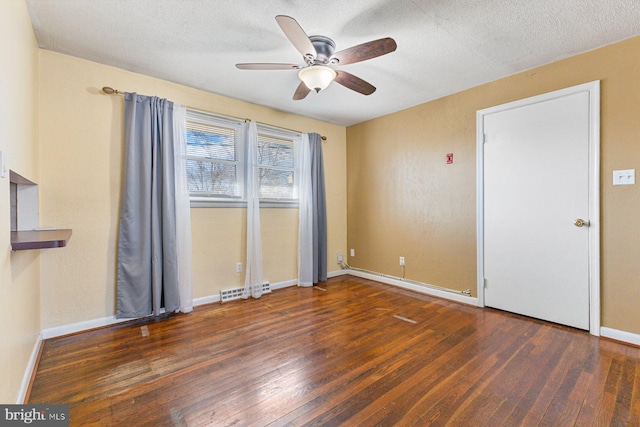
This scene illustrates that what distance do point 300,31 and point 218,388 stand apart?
88.6 inches

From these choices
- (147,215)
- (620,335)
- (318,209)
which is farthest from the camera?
(318,209)

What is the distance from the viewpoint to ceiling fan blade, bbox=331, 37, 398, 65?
180cm

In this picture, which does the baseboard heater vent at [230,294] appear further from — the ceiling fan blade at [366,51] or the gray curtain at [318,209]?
the ceiling fan blade at [366,51]

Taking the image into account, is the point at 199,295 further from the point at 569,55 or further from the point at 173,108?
the point at 569,55

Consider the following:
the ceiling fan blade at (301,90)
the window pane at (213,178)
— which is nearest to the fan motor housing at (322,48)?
the ceiling fan blade at (301,90)

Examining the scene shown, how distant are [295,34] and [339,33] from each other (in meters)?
0.58

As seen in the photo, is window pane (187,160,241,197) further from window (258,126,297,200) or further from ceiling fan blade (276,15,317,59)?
ceiling fan blade (276,15,317,59)

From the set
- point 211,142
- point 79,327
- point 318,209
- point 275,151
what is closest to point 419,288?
point 318,209

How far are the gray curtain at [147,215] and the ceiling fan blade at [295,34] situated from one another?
1733 mm

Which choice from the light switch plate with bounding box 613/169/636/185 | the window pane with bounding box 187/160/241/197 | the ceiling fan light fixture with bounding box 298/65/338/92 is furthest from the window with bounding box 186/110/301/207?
the light switch plate with bounding box 613/169/636/185

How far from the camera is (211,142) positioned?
3.29 meters

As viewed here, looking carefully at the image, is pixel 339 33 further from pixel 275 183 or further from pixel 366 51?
pixel 275 183

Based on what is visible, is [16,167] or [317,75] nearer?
[16,167]

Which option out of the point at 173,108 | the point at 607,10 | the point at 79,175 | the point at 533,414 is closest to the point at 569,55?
the point at 607,10
